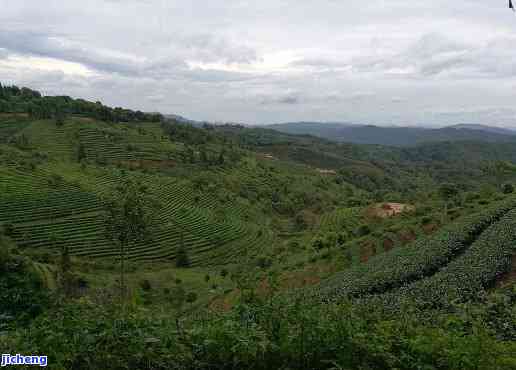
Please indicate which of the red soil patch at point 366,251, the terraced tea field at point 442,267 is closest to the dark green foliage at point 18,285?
the terraced tea field at point 442,267

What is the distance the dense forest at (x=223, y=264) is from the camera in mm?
4605

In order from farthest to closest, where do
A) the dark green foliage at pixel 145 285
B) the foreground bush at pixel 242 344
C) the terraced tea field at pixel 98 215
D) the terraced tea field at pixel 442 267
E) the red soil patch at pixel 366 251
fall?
the terraced tea field at pixel 98 215 → the dark green foliage at pixel 145 285 → the red soil patch at pixel 366 251 → the terraced tea field at pixel 442 267 → the foreground bush at pixel 242 344

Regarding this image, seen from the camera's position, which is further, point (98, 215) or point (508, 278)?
point (98, 215)

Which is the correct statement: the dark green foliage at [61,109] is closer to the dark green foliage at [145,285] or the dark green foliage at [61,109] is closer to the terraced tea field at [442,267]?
the dark green foliage at [145,285]

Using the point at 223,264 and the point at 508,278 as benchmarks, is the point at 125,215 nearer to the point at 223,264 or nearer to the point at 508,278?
the point at 508,278


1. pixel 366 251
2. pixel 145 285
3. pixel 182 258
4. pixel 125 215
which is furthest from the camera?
pixel 182 258

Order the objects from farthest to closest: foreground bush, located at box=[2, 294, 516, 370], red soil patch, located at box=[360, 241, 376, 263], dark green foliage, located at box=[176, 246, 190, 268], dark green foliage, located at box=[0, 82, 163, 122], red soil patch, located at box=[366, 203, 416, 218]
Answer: dark green foliage, located at box=[0, 82, 163, 122] → red soil patch, located at box=[366, 203, 416, 218] → dark green foliage, located at box=[176, 246, 190, 268] → red soil patch, located at box=[360, 241, 376, 263] → foreground bush, located at box=[2, 294, 516, 370]

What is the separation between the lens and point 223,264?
38500 mm

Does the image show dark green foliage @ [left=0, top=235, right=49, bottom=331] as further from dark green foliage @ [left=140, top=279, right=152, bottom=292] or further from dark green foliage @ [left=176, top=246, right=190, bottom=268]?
dark green foliage @ [left=176, top=246, right=190, bottom=268]

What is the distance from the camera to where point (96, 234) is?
3684 cm

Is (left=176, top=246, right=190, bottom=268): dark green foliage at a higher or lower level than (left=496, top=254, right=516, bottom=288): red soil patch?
lower

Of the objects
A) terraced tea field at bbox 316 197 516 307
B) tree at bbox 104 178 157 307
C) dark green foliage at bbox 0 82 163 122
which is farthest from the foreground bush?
dark green foliage at bbox 0 82 163 122

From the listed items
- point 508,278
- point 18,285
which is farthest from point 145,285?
point 508,278

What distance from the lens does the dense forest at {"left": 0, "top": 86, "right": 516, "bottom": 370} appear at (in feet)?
15.1
